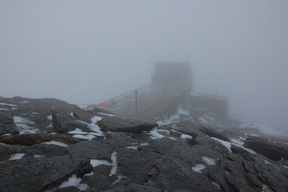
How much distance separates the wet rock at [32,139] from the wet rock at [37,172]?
1779mm

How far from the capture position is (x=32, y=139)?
20.1ft

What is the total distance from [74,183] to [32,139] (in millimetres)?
3131

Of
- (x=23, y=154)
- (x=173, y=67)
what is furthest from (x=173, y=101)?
(x=23, y=154)

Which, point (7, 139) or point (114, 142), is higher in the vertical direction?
point (7, 139)

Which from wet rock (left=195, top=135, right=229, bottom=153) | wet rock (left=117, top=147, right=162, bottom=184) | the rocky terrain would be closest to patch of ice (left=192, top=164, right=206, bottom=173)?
the rocky terrain

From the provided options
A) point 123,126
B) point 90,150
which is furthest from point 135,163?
point 123,126

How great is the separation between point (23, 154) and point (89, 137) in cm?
253

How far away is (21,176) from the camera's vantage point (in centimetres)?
383

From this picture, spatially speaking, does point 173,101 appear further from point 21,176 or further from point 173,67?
point 21,176

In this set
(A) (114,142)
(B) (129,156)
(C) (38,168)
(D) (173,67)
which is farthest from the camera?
(D) (173,67)

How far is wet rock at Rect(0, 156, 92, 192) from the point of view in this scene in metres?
3.60

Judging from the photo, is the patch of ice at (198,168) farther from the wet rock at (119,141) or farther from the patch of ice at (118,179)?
the wet rock at (119,141)

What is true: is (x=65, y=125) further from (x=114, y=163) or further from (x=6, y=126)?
(x=114, y=163)

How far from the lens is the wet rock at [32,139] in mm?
5761
